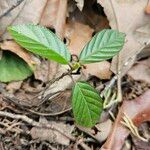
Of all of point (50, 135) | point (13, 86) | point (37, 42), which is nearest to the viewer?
point (37, 42)

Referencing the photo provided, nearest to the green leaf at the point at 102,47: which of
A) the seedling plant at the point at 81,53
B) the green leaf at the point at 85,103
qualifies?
the seedling plant at the point at 81,53

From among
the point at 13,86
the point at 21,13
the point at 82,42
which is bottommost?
the point at 13,86

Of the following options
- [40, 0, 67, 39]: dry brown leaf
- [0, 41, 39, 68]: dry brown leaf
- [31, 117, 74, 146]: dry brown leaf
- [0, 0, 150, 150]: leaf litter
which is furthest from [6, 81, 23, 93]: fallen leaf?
[40, 0, 67, 39]: dry brown leaf

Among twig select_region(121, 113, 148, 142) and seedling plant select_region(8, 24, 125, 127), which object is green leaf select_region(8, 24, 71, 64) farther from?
twig select_region(121, 113, 148, 142)

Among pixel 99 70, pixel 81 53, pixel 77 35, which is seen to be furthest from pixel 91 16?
pixel 81 53

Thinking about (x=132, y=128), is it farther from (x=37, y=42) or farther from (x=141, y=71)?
(x=37, y=42)

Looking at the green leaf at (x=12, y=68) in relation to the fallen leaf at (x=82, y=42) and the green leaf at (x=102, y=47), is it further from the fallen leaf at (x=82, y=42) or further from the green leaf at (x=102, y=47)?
the green leaf at (x=102, y=47)

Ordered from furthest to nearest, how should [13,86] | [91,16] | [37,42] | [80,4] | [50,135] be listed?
[91,16] < [80,4] < [13,86] < [50,135] < [37,42]
